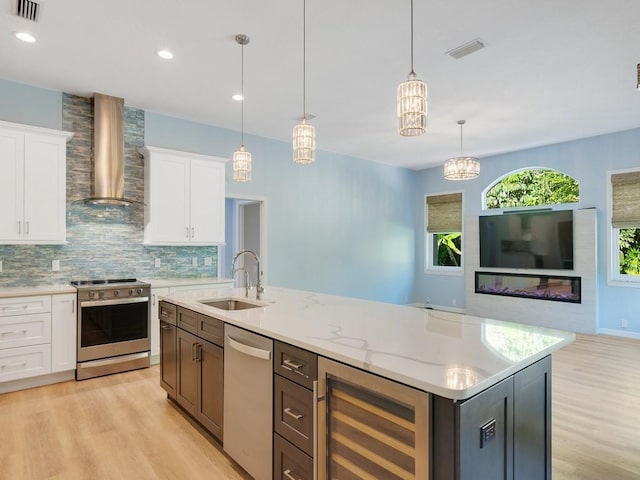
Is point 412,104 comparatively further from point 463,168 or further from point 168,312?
point 463,168

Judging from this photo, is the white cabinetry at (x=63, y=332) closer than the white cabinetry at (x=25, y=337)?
No

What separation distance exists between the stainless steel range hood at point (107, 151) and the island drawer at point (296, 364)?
3.24 metres

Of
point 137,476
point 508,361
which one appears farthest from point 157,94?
point 508,361

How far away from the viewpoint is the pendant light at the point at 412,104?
2.06m

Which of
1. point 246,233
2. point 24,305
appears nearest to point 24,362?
point 24,305

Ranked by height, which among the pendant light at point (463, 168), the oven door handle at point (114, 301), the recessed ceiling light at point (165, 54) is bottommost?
the oven door handle at point (114, 301)

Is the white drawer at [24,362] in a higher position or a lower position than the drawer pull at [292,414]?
lower

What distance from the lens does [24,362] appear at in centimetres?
350

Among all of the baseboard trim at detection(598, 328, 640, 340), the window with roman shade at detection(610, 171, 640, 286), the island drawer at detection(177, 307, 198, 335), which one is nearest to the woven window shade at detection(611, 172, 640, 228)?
the window with roman shade at detection(610, 171, 640, 286)

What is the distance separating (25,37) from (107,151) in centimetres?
136

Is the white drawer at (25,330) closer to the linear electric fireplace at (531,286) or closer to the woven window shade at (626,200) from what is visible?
the linear electric fireplace at (531,286)

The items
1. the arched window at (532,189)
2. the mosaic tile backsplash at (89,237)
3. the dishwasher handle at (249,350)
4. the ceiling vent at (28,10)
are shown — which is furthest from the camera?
the arched window at (532,189)

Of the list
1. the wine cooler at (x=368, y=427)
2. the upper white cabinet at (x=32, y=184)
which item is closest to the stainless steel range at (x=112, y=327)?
the upper white cabinet at (x=32, y=184)

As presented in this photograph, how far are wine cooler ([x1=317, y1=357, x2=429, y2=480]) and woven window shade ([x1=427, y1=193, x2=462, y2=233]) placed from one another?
21.3 ft
